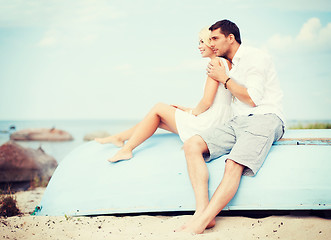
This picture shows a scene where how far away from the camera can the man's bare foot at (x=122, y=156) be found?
10.5 feet

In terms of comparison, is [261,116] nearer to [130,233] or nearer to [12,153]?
[130,233]

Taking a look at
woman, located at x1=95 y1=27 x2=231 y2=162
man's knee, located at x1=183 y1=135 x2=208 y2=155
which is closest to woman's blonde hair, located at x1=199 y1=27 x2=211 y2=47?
woman, located at x1=95 y1=27 x2=231 y2=162

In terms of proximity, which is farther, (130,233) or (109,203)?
(109,203)

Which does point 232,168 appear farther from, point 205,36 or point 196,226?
point 205,36

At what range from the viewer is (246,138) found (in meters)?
2.68

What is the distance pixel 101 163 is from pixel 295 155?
163 centimetres

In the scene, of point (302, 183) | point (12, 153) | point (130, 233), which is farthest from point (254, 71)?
point (12, 153)

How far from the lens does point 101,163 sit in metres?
3.31

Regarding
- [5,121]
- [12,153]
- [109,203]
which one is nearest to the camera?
[109,203]

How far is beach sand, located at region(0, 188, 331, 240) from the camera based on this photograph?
92.4 inches

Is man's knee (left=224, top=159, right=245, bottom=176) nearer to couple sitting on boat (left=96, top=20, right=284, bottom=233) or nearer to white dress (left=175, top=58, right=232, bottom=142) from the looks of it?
couple sitting on boat (left=96, top=20, right=284, bottom=233)

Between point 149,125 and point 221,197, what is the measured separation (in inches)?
38.1

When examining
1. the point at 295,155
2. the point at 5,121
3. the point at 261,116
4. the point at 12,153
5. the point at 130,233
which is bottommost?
the point at 5,121

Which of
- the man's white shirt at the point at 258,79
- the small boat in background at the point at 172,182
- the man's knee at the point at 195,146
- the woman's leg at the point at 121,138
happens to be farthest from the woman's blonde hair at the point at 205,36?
the woman's leg at the point at 121,138
